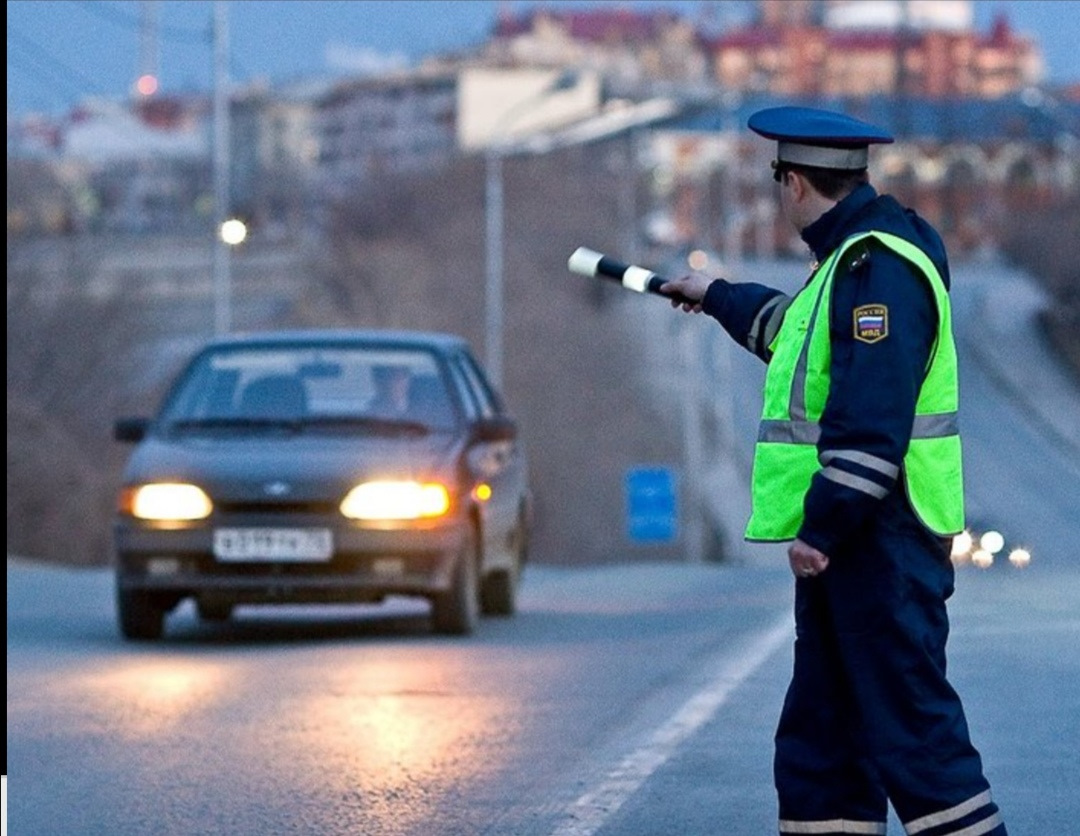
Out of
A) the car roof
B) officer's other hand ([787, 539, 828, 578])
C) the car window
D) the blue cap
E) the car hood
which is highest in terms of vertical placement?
the blue cap

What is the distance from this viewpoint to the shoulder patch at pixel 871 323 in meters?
5.92

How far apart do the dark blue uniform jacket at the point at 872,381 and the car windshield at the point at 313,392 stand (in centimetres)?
929

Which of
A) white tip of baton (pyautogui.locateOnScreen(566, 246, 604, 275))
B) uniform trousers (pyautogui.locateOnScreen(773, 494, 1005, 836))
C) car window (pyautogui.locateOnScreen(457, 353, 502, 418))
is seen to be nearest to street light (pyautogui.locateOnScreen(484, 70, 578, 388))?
car window (pyautogui.locateOnScreen(457, 353, 502, 418))

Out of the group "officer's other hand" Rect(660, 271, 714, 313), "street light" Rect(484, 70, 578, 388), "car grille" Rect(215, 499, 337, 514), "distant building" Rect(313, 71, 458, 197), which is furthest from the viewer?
"distant building" Rect(313, 71, 458, 197)

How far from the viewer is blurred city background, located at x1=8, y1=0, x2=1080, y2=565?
66250 mm

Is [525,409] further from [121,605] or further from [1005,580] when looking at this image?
[121,605]

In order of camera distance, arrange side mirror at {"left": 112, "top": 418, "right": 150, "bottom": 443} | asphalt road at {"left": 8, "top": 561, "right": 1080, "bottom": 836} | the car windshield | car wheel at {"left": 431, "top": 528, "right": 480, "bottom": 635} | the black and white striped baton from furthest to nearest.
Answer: side mirror at {"left": 112, "top": 418, "right": 150, "bottom": 443}
the car windshield
car wheel at {"left": 431, "top": 528, "right": 480, "bottom": 635}
asphalt road at {"left": 8, "top": 561, "right": 1080, "bottom": 836}
the black and white striped baton

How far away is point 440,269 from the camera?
9600 cm

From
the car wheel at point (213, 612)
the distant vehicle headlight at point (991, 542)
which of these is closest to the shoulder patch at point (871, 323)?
the distant vehicle headlight at point (991, 542)

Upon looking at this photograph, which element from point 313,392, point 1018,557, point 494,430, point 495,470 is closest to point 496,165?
point 495,470

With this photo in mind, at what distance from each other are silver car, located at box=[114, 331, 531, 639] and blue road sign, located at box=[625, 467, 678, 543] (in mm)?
30604

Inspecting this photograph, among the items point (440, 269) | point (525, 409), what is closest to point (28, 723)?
point (525, 409)

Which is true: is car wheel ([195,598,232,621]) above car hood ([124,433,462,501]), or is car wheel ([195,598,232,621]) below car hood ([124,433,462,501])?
below

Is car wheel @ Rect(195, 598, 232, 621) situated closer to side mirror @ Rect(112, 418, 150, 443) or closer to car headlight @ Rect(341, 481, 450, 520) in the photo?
side mirror @ Rect(112, 418, 150, 443)
